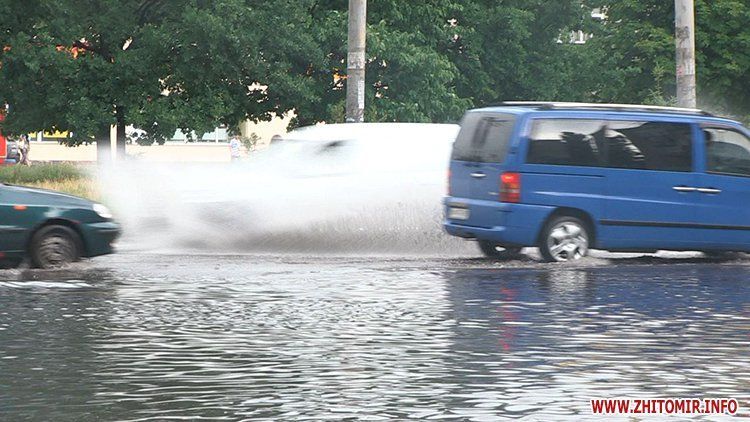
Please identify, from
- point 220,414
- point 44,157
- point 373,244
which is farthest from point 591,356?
point 44,157

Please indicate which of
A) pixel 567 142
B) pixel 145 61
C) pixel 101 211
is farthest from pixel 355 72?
pixel 145 61

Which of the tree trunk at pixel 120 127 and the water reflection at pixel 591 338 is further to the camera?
the tree trunk at pixel 120 127

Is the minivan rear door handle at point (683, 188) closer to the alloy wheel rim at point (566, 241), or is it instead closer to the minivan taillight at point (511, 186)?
the alloy wheel rim at point (566, 241)

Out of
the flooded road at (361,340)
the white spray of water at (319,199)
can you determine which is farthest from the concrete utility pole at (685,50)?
the flooded road at (361,340)

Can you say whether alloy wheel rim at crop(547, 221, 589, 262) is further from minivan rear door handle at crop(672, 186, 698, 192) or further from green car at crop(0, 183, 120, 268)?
green car at crop(0, 183, 120, 268)

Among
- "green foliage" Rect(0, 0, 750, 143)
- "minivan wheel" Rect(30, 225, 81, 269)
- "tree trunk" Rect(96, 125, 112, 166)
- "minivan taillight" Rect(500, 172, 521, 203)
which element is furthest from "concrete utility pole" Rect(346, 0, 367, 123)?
"tree trunk" Rect(96, 125, 112, 166)

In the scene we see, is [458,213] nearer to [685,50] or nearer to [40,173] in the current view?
[685,50]

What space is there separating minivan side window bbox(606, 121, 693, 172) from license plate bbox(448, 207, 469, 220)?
5.82 ft

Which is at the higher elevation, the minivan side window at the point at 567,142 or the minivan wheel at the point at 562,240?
the minivan side window at the point at 567,142

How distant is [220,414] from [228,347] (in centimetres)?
283

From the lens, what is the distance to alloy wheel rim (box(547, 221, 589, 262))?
19.1 meters

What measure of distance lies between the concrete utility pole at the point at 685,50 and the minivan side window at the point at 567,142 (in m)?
7.47

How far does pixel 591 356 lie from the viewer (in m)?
10.9

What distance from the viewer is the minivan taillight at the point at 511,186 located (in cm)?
1881
